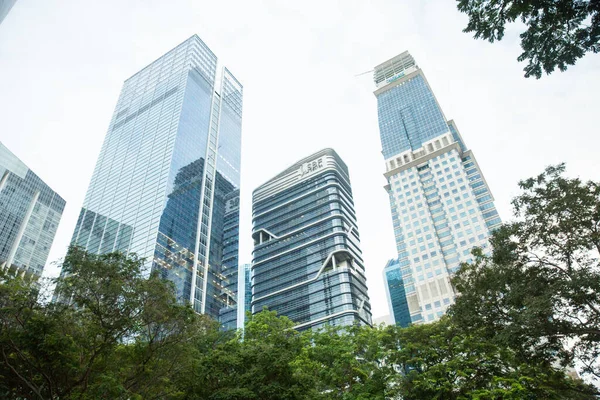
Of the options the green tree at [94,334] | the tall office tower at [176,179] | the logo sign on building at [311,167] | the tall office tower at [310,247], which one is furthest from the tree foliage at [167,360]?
the logo sign on building at [311,167]

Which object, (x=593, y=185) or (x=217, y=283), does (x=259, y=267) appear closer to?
(x=217, y=283)

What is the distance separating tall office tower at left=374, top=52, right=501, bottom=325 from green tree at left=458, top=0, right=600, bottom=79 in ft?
241

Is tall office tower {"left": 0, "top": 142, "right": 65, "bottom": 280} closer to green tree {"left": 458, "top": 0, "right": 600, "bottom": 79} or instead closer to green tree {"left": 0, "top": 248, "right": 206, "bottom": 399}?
green tree {"left": 0, "top": 248, "right": 206, "bottom": 399}

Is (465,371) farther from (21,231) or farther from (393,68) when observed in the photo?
(393,68)

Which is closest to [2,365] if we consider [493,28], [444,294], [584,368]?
[493,28]

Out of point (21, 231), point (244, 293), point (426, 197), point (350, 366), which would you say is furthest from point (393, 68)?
point (350, 366)

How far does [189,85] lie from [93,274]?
371 ft

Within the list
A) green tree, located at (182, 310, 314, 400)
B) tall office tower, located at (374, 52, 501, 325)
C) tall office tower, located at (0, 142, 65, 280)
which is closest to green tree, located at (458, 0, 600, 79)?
green tree, located at (182, 310, 314, 400)

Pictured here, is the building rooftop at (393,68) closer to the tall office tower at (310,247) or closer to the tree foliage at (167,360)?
the tall office tower at (310,247)

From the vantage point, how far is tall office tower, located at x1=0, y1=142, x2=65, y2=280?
93.4 metres

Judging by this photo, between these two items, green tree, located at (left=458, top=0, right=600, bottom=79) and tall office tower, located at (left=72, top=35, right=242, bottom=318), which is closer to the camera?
green tree, located at (left=458, top=0, right=600, bottom=79)

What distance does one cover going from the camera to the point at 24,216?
325 ft

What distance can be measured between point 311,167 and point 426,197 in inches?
1349

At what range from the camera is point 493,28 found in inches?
440
